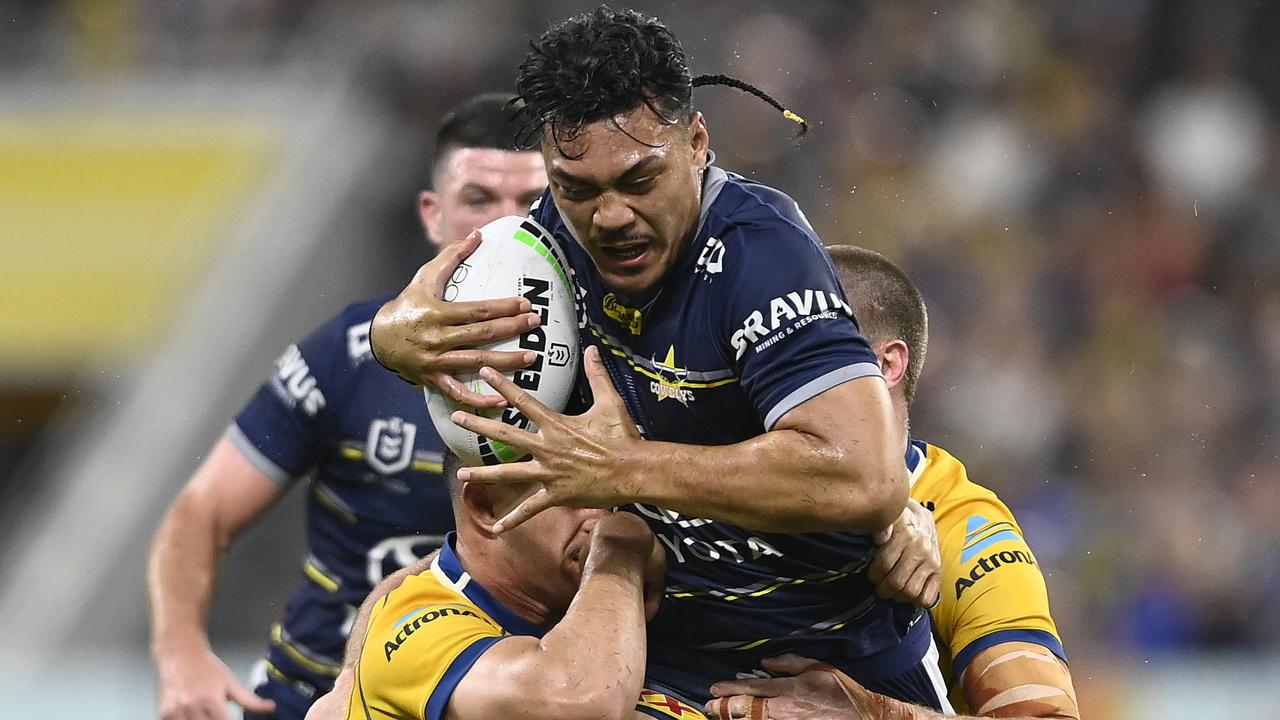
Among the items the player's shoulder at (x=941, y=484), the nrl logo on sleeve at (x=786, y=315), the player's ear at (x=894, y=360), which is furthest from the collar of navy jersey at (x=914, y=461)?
the nrl logo on sleeve at (x=786, y=315)

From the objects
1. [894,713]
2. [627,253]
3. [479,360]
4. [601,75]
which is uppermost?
[601,75]

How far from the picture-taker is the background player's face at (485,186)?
5.34m

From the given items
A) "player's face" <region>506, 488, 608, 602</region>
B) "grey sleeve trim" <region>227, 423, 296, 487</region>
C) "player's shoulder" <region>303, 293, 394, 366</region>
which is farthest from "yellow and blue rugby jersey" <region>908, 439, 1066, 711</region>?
"grey sleeve trim" <region>227, 423, 296, 487</region>

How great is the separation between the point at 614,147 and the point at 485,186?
217cm

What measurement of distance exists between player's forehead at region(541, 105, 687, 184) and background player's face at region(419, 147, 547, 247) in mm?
1988

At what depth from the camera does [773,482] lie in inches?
123

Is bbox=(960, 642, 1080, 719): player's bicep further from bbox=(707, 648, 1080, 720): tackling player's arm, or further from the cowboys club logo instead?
the cowboys club logo

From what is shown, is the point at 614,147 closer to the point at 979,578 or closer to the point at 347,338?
the point at 979,578

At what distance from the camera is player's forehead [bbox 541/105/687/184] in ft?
10.7

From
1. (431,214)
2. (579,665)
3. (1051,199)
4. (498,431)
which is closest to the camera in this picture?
(498,431)

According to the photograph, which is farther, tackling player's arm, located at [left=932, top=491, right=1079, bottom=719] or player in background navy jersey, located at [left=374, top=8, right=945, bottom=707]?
tackling player's arm, located at [left=932, top=491, right=1079, bottom=719]

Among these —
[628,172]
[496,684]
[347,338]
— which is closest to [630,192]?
[628,172]

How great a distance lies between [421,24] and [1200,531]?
19.7 ft

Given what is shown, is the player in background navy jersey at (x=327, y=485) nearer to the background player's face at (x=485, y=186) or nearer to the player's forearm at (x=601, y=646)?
the background player's face at (x=485, y=186)
